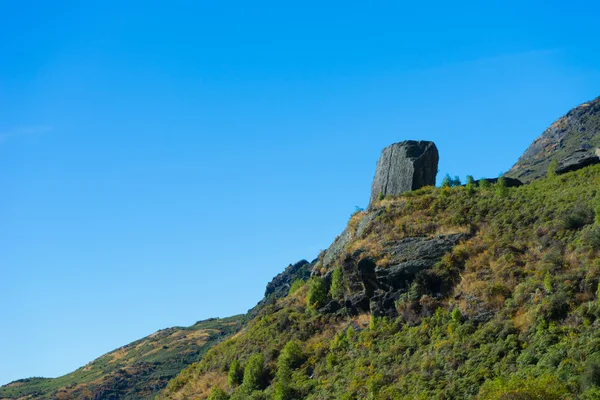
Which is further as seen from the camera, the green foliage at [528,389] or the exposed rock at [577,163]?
the exposed rock at [577,163]

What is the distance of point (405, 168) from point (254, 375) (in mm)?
24959

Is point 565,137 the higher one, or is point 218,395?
point 565,137

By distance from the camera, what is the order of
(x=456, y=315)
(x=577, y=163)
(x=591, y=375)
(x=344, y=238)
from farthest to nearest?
(x=344, y=238)
(x=577, y=163)
(x=456, y=315)
(x=591, y=375)

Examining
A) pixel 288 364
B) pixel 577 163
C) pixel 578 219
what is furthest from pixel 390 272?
pixel 577 163

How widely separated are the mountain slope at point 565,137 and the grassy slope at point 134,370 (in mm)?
82827

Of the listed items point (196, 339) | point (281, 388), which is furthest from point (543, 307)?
point (196, 339)

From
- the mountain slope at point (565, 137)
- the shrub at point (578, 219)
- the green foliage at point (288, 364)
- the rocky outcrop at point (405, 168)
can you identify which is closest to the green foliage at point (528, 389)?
the shrub at point (578, 219)

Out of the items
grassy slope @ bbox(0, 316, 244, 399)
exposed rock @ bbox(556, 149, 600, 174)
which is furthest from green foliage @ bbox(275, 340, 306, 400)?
grassy slope @ bbox(0, 316, 244, 399)

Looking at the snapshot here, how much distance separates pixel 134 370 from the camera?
405 ft

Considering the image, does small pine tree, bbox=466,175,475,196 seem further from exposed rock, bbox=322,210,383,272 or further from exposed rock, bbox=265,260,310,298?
exposed rock, bbox=265,260,310,298

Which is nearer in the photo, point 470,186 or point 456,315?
point 456,315

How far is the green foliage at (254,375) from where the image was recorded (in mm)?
41219

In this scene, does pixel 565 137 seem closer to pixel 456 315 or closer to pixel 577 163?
pixel 577 163

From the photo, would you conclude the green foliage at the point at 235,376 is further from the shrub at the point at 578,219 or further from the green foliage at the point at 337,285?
the shrub at the point at 578,219
